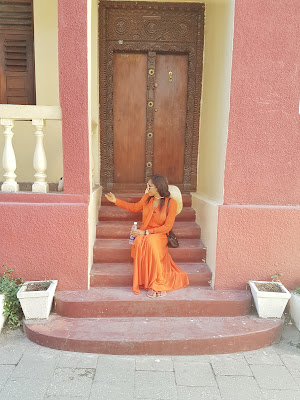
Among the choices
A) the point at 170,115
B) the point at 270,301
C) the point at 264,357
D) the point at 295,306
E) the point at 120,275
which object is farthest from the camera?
the point at 170,115

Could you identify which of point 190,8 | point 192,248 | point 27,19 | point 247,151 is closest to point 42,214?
point 192,248

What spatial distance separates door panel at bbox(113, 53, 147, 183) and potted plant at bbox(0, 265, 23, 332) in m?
2.27

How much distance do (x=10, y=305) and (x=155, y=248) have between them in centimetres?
161

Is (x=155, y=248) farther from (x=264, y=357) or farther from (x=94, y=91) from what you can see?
(x=94, y=91)

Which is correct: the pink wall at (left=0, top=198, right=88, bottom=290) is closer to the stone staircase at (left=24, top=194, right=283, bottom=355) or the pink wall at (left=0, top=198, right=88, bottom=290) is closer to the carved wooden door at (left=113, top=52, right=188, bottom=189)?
the stone staircase at (left=24, top=194, right=283, bottom=355)

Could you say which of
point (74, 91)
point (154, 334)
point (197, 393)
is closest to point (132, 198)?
point (74, 91)

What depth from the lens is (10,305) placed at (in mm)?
3238

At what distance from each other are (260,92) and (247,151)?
24.8 inches

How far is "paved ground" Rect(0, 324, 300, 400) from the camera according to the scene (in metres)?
2.44

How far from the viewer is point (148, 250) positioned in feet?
11.4

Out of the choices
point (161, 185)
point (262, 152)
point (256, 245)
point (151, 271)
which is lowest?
point (151, 271)

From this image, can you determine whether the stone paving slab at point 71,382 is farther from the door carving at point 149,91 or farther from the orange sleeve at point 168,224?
the door carving at point 149,91

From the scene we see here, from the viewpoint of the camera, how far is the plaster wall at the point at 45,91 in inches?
173

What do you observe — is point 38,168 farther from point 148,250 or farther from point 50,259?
point 148,250
